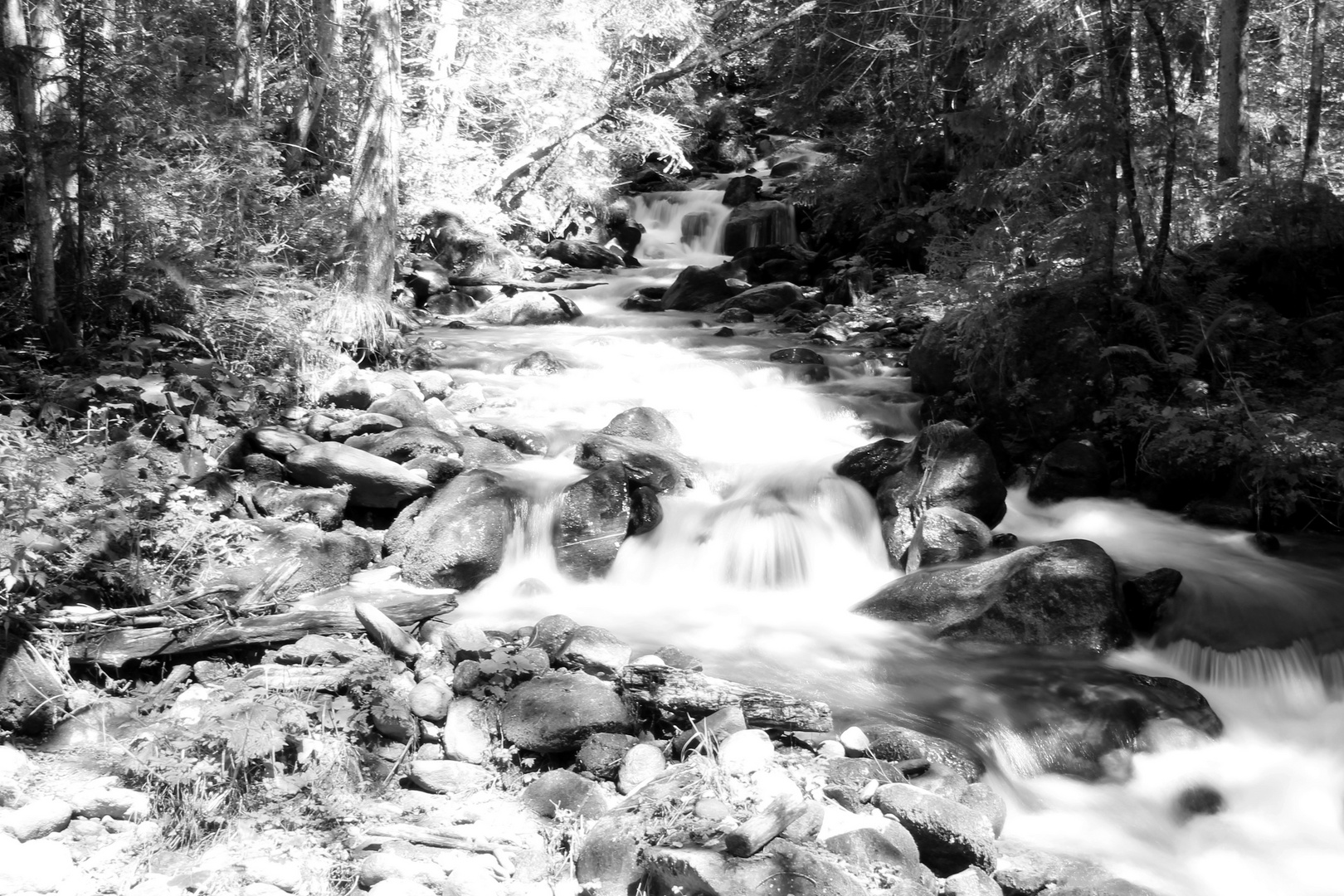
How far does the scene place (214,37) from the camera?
11453 millimetres

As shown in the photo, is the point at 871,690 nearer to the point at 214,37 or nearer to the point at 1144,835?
the point at 1144,835

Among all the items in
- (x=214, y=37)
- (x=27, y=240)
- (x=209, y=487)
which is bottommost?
(x=209, y=487)

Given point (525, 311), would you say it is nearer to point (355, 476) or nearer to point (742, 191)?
point (355, 476)

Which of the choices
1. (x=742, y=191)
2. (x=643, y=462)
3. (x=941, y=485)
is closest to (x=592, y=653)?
(x=643, y=462)

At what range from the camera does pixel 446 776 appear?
14.2 feet

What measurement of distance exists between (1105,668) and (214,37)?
11.5 meters

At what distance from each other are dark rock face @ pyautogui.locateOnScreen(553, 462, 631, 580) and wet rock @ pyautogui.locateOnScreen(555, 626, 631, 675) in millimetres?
1717

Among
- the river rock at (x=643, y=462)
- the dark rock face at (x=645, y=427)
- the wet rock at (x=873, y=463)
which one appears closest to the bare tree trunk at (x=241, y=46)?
the dark rock face at (x=645, y=427)

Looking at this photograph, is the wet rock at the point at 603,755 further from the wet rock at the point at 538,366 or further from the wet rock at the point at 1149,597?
the wet rock at the point at 538,366

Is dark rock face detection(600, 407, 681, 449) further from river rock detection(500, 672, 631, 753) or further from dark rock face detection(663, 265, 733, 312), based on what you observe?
dark rock face detection(663, 265, 733, 312)

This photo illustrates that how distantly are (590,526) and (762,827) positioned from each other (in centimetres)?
387

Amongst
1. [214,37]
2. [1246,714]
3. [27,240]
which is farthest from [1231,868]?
[214,37]

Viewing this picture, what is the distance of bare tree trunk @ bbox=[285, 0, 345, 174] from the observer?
12.4m

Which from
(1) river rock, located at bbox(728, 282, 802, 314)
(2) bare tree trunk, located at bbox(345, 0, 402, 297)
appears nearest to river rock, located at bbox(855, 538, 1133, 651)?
(2) bare tree trunk, located at bbox(345, 0, 402, 297)
